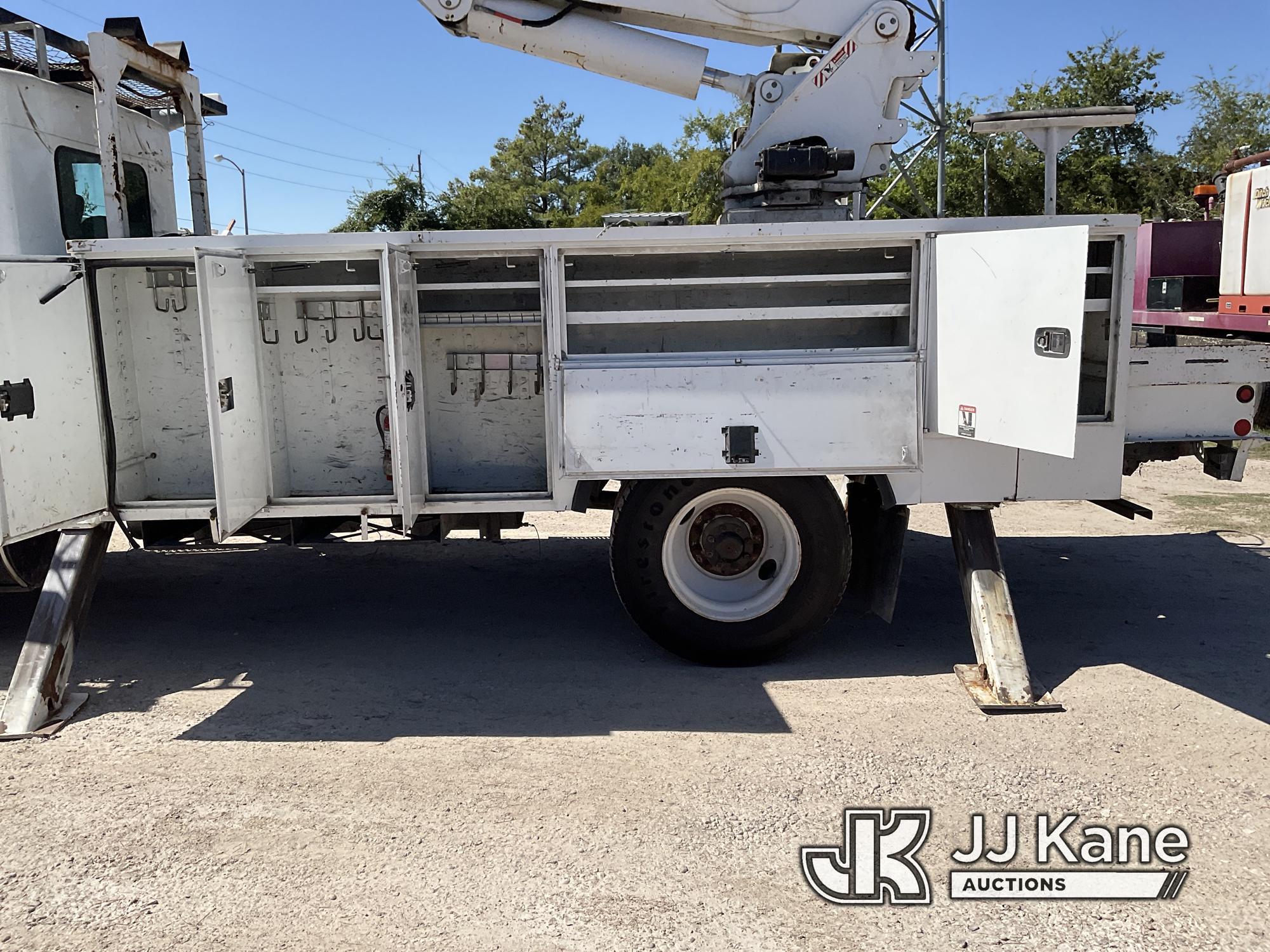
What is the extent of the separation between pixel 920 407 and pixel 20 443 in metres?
4.34

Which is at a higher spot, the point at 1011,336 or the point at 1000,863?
the point at 1011,336

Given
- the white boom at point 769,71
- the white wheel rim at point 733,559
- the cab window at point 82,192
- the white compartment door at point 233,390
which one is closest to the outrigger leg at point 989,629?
the white wheel rim at point 733,559

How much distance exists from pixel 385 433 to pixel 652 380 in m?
1.66

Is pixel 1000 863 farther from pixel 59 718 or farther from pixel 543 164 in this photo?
pixel 543 164

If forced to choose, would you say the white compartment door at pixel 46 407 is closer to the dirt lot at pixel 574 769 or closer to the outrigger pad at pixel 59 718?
the outrigger pad at pixel 59 718

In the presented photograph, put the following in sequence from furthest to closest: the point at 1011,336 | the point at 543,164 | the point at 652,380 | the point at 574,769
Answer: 1. the point at 543,164
2. the point at 652,380
3. the point at 1011,336
4. the point at 574,769

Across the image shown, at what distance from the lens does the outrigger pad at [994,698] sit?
4.59 meters

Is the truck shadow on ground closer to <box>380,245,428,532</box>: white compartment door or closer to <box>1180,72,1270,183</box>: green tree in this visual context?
<box>380,245,428,532</box>: white compartment door

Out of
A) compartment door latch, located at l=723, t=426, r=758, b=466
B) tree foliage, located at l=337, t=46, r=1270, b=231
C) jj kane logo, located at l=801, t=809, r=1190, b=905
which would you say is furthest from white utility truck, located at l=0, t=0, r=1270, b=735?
tree foliage, located at l=337, t=46, r=1270, b=231

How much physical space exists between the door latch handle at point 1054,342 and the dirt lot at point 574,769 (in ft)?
5.52

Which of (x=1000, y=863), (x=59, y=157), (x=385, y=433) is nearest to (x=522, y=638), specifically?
(x=385, y=433)

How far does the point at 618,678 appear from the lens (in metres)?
5.08

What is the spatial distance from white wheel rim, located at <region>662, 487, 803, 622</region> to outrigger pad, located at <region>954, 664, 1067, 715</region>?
3.33 ft

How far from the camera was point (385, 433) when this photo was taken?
555cm
